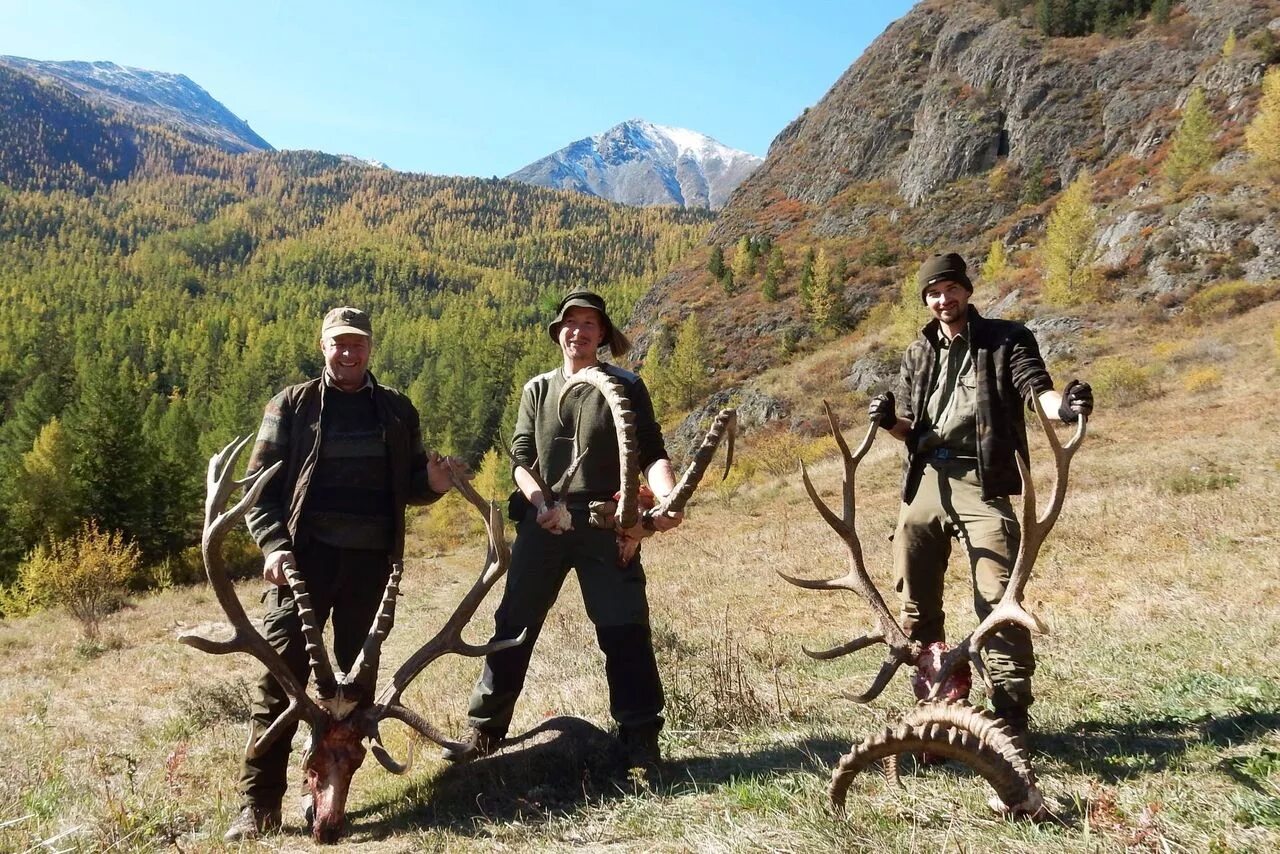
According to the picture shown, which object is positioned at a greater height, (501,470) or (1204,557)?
(1204,557)

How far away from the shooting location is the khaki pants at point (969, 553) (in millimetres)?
3715

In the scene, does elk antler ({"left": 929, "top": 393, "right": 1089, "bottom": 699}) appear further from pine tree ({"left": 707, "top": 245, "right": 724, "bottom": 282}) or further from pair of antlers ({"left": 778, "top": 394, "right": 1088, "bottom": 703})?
pine tree ({"left": 707, "top": 245, "right": 724, "bottom": 282})

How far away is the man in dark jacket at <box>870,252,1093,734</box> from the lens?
12.3 ft

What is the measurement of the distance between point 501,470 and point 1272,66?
59939 millimetres

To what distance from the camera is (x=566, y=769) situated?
4215mm

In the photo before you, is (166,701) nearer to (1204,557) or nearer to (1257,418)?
(1204,557)

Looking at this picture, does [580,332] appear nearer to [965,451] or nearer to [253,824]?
[965,451]

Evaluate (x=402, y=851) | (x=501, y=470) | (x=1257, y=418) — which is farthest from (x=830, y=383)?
(x=402, y=851)

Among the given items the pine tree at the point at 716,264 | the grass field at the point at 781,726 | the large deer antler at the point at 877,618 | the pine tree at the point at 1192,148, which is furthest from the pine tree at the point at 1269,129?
the large deer antler at the point at 877,618

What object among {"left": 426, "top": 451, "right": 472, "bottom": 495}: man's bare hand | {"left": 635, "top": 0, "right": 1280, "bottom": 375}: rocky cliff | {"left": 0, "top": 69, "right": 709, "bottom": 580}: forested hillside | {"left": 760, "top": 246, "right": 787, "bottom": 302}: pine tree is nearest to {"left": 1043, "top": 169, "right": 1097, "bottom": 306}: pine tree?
{"left": 635, "top": 0, "right": 1280, "bottom": 375}: rocky cliff

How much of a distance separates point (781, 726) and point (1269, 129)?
168ft

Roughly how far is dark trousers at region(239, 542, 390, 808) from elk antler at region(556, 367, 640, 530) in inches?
60.8

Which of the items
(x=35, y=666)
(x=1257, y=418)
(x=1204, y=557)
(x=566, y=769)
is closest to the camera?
(x=566, y=769)

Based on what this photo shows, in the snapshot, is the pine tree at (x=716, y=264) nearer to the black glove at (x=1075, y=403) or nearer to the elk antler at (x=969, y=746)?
the black glove at (x=1075, y=403)
